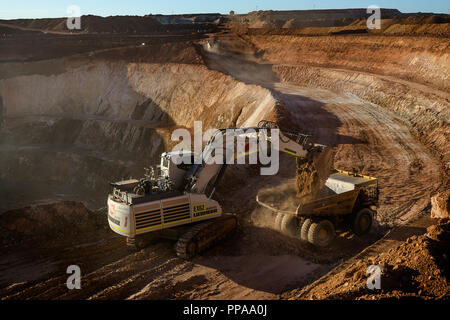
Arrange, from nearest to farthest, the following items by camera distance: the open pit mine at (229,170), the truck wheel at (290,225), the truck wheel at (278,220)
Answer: the open pit mine at (229,170)
the truck wheel at (290,225)
the truck wheel at (278,220)

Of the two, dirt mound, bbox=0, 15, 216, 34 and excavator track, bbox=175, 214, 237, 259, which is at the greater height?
dirt mound, bbox=0, 15, 216, 34

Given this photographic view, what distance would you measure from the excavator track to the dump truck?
140 cm

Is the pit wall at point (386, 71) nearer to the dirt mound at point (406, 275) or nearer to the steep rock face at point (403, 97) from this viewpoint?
the steep rock face at point (403, 97)

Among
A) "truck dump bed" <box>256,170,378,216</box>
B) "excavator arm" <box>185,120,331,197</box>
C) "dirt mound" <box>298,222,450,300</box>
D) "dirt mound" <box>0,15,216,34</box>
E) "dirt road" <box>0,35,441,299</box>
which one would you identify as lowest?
"dirt road" <box>0,35,441,299</box>

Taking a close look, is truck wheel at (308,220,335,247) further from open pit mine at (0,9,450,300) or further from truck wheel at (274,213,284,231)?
truck wheel at (274,213,284,231)

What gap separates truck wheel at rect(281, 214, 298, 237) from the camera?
14.9 meters

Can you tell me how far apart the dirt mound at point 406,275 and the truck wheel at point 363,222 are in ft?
10.8

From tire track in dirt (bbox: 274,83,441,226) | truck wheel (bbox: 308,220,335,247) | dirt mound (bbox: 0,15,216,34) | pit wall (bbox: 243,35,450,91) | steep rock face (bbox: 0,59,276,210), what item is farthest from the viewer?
dirt mound (bbox: 0,15,216,34)

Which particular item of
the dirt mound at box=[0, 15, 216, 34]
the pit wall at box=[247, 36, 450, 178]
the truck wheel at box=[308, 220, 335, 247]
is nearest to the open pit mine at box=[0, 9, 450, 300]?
the truck wheel at box=[308, 220, 335, 247]

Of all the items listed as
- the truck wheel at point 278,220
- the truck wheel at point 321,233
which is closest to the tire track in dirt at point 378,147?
the truck wheel at point 321,233

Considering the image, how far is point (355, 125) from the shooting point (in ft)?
91.5

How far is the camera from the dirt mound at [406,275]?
30.6 ft

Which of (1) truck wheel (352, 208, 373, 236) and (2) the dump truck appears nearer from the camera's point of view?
(2) the dump truck

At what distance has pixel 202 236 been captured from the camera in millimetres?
14266
